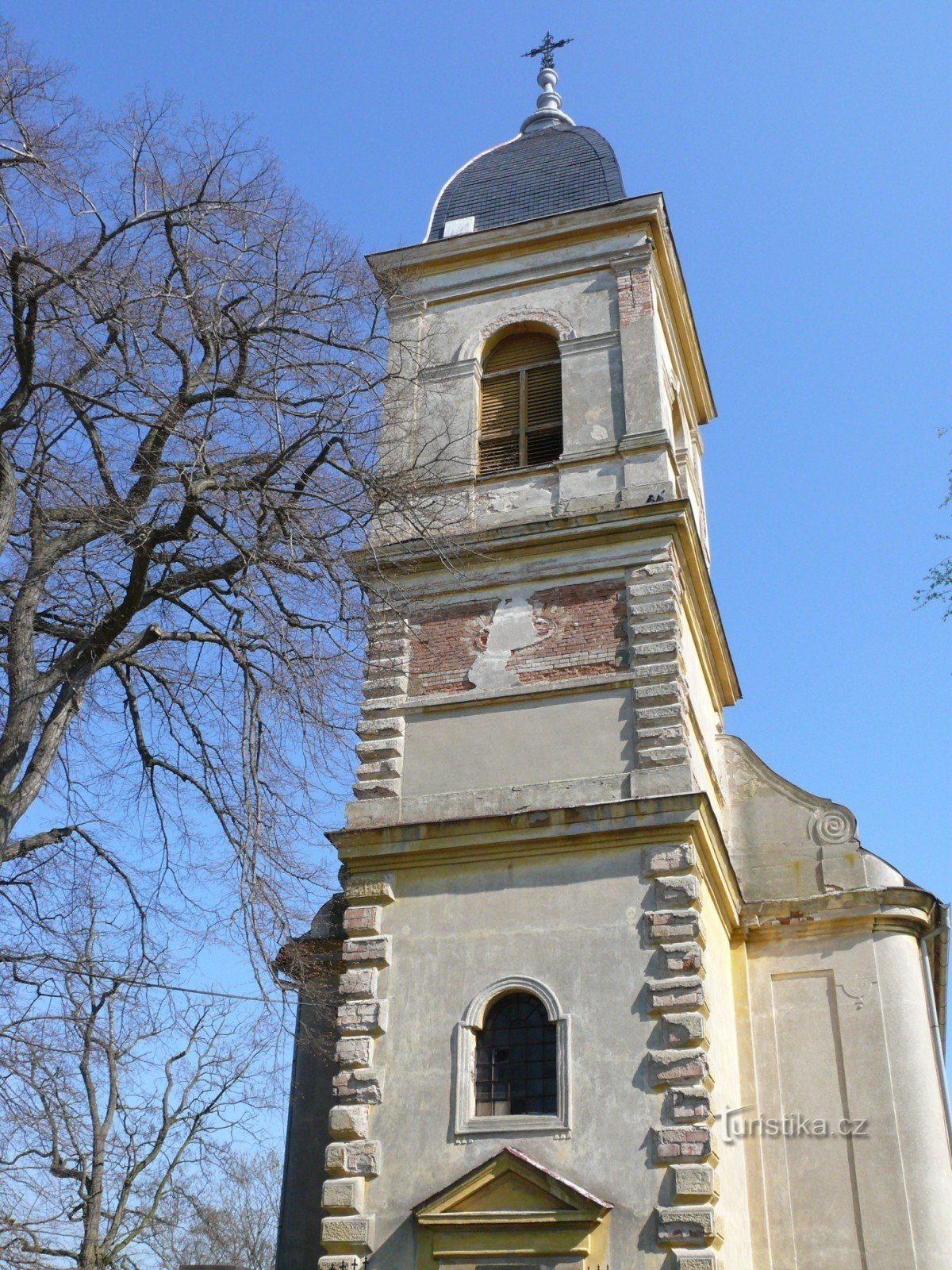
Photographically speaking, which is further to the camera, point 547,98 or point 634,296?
point 547,98

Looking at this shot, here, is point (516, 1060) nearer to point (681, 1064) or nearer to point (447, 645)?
point (681, 1064)

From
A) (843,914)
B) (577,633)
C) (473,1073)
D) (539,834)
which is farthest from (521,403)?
(473,1073)

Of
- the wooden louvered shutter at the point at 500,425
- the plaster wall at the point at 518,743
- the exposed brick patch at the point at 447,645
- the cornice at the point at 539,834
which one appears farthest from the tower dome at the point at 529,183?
the cornice at the point at 539,834

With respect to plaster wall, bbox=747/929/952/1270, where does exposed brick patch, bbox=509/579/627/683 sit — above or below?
above

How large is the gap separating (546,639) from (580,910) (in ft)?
10.6

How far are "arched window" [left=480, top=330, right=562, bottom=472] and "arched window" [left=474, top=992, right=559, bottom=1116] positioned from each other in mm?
6949

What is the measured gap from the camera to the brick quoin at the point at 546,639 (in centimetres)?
1385

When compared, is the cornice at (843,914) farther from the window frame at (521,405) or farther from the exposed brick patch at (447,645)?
the window frame at (521,405)

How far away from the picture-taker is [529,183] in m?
19.4

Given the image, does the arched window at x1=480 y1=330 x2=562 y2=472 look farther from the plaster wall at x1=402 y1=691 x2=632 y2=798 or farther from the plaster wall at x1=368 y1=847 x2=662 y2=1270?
the plaster wall at x1=368 y1=847 x2=662 y2=1270

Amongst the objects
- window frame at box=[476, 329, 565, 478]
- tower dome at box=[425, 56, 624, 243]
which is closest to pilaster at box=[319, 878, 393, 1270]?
window frame at box=[476, 329, 565, 478]

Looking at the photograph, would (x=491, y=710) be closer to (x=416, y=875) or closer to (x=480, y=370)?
(x=416, y=875)

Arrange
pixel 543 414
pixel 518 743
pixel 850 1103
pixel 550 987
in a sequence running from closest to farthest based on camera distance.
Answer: pixel 550 987
pixel 518 743
pixel 850 1103
pixel 543 414

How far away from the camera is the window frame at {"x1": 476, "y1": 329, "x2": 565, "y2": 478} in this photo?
16.0m
